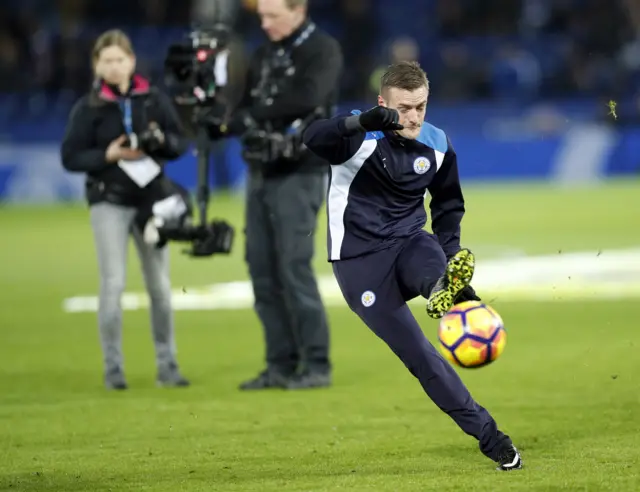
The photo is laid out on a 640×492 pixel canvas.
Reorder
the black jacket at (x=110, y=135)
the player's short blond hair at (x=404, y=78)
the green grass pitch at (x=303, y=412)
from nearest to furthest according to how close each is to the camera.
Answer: the player's short blond hair at (x=404, y=78), the green grass pitch at (x=303, y=412), the black jacket at (x=110, y=135)

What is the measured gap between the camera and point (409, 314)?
6992 mm

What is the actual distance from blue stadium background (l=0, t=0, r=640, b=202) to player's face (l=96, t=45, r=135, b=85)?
16804 millimetres

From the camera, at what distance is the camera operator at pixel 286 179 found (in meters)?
9.79

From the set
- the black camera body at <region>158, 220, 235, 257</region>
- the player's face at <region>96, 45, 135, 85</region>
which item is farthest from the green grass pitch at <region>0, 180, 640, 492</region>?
the player's face at <region>96, 45, 135, 85</region>

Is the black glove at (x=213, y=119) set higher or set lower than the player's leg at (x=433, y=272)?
higher

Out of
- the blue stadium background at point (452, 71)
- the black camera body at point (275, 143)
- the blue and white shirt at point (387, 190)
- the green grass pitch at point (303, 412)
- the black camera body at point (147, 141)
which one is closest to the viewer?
the green grass pitch at point (303, 412)

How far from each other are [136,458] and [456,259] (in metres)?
2.20

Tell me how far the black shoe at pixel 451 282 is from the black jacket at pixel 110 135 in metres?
3.85

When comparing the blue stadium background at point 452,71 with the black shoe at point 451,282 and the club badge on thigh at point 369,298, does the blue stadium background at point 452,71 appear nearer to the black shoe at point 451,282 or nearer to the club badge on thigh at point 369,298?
the club badge on thigh at point 369,298

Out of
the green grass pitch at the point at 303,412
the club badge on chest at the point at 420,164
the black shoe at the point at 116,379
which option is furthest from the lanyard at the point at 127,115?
the club badge on chest at the point at 420,164

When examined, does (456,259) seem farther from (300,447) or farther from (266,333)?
(266,333)

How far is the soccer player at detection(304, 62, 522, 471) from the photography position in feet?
22.1

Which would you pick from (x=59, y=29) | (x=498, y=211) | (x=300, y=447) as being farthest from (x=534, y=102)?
(x=300, y=447)

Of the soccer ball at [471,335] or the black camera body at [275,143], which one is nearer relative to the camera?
the soccer ball at [471,335]
